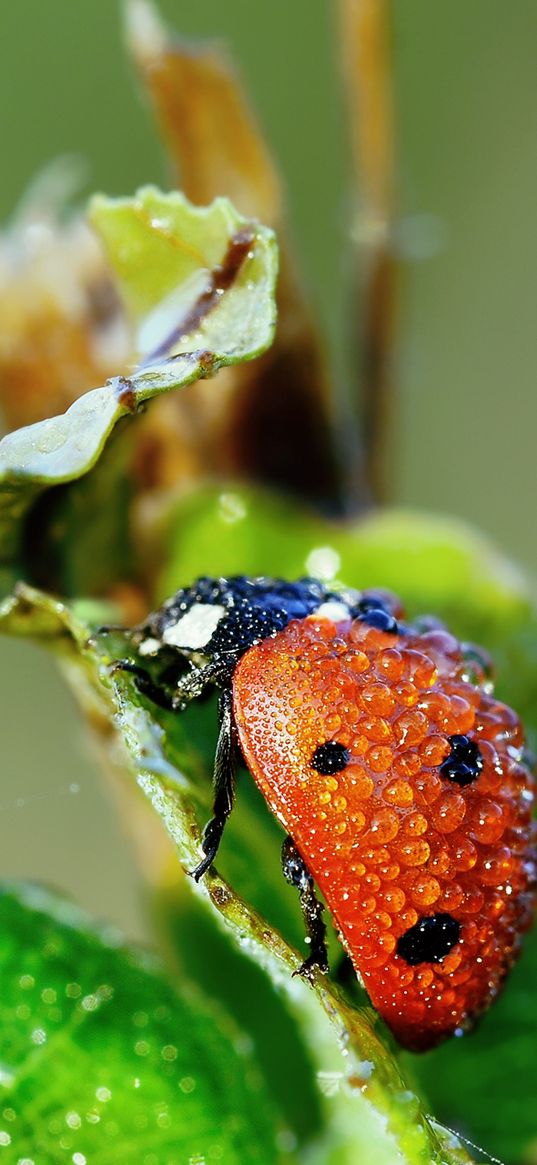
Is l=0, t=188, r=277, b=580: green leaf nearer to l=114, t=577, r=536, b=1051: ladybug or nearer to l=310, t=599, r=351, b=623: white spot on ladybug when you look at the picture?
l=114, t=577, r=536, b=1051: ladybug

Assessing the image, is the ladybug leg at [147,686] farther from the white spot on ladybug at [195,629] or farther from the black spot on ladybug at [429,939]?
the black spot on ladybug at [429,939]

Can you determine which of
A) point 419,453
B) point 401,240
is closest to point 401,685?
point 401,240

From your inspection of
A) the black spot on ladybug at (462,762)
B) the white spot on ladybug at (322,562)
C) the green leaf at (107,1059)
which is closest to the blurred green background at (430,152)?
the white spot on ladybug at (322,562)

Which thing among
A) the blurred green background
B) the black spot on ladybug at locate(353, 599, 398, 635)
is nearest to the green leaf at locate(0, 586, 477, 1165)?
the black spot on ladybug at locate(353, 599, 398, 635)

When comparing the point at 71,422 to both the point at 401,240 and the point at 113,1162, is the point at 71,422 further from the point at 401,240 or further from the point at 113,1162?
the point at 401,240

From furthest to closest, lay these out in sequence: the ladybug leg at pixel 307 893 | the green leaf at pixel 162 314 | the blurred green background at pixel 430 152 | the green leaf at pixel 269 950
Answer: the blurred green background at pixel 430 152
the ladybug leg at pixel 307 893
the green leaf at pixel 162 314
the green leaf at pixel 269 950
